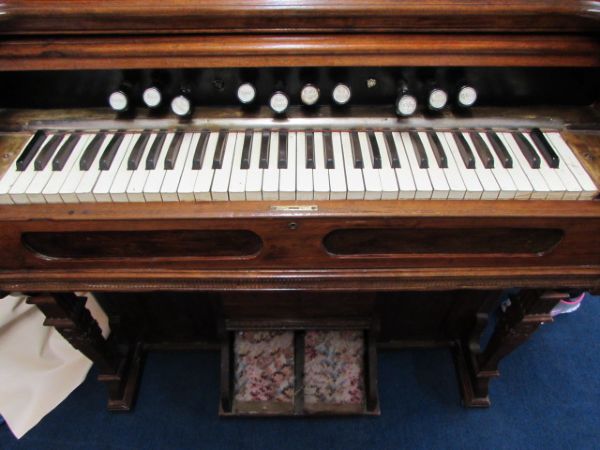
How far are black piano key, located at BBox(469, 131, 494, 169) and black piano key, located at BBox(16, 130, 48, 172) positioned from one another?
3.38 ft

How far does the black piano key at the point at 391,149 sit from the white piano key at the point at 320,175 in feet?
0.49

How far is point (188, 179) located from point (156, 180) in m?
0.07

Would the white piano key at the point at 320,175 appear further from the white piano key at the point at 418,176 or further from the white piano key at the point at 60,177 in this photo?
the white piano key at the point at 60,177

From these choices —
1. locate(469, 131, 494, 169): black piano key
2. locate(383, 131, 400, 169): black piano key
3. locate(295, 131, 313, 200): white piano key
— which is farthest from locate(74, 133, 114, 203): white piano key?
locate(469, 131, 494, 169): black piano key

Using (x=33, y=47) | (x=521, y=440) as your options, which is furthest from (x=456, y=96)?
(x=521, y=440)

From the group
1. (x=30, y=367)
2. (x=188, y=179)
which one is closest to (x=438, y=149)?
(x=188, y=179)

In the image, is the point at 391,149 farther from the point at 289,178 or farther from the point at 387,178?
the point at 289,178

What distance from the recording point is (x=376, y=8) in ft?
3.01

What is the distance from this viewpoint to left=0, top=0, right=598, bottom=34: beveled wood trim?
3.01ft

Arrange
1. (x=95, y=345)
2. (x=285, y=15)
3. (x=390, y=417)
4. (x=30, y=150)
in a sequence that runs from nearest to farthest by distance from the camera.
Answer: (x=285, y=15), (x=30, y=150), (x=95, y=345), (x=390, y=417)

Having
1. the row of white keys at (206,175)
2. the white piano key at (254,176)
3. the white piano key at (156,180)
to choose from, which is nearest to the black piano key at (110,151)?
the white piano key at (156,180)

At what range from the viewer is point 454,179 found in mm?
953

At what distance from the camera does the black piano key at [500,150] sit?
981mm

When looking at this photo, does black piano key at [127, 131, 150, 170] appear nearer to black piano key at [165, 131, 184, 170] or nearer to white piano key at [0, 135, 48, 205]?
black piano key at [165, 131, 184, 170]
